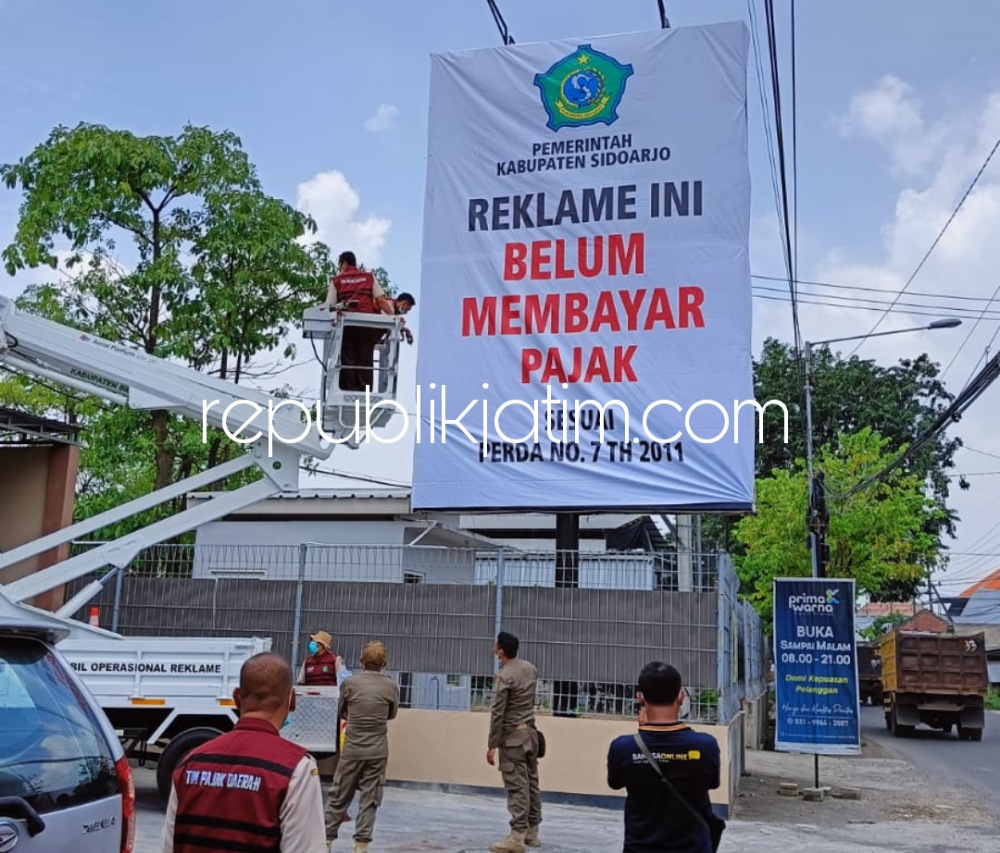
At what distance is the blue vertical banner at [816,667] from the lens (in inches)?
518

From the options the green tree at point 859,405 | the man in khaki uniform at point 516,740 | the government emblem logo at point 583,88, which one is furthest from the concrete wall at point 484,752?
the green tree at point 859,405

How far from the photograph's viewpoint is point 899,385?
4128cm

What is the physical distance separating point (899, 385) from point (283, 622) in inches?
1336

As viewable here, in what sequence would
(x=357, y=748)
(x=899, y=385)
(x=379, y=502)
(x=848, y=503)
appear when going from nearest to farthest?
(x=357, y=748)
(x=379, y=502)
(x=848, y=503)
(x=899, y=385)

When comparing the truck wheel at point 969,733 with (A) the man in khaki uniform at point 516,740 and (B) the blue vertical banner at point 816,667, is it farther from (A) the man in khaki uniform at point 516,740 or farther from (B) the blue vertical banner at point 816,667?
(A) the man in khaki uniform at point 516,740

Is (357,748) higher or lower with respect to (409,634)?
lower

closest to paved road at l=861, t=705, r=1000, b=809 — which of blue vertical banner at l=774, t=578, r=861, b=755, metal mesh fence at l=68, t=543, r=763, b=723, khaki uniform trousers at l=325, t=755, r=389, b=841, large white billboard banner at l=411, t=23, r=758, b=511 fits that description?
blue vertical banner at l=774, t=578, r=861, b=755

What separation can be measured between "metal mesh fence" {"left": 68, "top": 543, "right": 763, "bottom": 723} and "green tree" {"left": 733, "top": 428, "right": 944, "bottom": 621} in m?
17.7

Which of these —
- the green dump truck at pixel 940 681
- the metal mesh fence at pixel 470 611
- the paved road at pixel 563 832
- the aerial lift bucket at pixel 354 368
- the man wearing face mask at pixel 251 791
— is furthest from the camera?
the green dump truck at pixel 940 681

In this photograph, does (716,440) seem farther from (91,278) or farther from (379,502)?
(91,278)

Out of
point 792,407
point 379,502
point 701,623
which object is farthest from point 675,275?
point 792,407

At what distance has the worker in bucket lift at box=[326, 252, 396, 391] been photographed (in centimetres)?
1071

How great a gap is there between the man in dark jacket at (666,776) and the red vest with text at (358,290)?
705cm

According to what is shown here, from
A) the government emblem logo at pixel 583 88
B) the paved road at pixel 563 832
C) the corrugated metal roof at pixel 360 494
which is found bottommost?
the paved road at pixel 563 832
